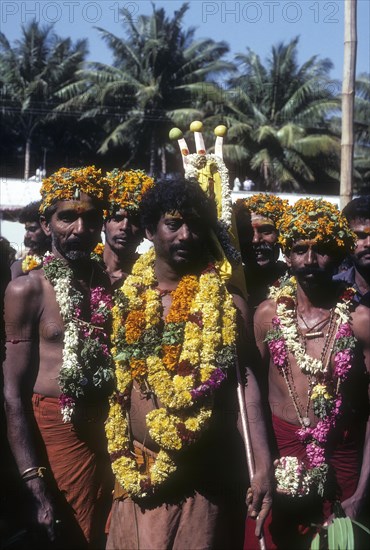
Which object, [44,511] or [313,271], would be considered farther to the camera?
[313,271]

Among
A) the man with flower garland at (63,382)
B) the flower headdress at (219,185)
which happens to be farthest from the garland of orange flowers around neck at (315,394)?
the man with flower garland at (63,382)

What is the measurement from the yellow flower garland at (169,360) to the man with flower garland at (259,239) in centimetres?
123

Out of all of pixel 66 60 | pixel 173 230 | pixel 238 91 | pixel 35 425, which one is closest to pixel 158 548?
pixel 35 425

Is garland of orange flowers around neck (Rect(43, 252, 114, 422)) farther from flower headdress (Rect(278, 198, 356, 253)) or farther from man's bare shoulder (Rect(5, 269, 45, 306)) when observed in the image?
flower headdress (Rect(278, 198, 356, 253))

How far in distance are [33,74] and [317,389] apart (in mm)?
45446

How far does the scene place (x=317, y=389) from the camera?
4414 mm

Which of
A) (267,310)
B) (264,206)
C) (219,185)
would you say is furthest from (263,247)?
(267,310)

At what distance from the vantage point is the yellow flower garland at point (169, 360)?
4176 millimetres

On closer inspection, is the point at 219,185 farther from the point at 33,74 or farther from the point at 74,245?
the point at 33,74

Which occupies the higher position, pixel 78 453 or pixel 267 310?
pixel 267 310

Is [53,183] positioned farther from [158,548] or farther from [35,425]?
[158,548]

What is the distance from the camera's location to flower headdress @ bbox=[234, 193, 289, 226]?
571cm

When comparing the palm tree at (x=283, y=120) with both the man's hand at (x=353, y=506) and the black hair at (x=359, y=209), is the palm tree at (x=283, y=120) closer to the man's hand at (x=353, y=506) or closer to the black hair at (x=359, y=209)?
the black hair at (x=359, y=209)

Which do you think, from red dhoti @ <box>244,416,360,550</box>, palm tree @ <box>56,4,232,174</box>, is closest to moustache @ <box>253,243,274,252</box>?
red dhoti @ <box>244,416,360,550</box>
